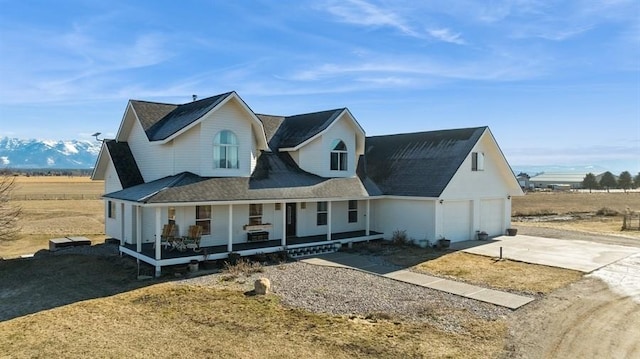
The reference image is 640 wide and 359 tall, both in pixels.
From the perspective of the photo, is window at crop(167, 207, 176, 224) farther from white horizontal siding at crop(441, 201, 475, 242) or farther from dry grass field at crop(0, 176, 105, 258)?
white horizontal siding at crop(441, 201, 475, 242)

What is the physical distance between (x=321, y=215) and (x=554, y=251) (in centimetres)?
1122

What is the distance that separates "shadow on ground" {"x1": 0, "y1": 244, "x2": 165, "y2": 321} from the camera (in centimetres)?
1282

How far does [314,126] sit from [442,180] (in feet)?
23.4

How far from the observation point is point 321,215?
75.0ft

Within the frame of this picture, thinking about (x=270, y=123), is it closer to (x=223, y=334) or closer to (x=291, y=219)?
(x=291, y=219)

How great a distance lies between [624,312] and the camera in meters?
11.9

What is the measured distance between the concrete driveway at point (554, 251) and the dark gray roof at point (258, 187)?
21.7ft

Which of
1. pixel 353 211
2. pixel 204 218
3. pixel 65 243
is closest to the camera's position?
pixel 204 218

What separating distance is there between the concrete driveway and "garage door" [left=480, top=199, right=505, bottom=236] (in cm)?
82

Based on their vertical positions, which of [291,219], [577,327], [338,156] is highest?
[338,156]

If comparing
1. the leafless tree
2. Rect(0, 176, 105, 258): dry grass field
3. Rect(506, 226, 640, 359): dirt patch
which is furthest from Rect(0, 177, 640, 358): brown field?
Rect(0, 176, 105, 258): dry grass field

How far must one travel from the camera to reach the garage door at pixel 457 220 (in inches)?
884

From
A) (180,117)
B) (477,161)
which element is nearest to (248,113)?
(180,117)

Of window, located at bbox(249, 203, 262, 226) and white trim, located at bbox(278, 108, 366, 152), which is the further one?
white trim, located at bbox(278, 108, 366, 152)
